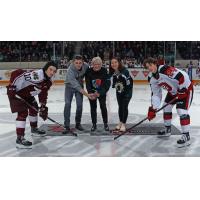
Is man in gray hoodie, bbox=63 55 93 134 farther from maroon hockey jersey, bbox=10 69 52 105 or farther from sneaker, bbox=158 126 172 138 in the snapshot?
sneaker, bbox=158 126 172 138

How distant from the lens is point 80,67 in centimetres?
403

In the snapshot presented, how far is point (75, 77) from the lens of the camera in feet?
13.3

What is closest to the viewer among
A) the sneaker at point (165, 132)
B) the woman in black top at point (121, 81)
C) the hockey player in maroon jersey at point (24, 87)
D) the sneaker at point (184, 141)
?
the hockey player in maroon jersey at point (24, 87)

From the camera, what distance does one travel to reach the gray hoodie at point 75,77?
4.00m

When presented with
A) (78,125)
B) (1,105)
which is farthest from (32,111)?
(1,105)

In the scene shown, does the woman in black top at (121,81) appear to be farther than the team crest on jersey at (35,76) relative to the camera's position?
Yes

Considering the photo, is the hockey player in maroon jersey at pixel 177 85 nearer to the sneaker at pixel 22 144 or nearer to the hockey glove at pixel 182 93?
the hockey glove at pixel 182 93

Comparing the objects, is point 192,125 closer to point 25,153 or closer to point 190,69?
point 25,153

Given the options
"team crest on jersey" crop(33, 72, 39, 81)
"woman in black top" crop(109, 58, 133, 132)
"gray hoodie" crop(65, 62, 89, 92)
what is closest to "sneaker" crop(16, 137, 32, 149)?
"team crest on jersey" crop(33, 72, 39, 81)

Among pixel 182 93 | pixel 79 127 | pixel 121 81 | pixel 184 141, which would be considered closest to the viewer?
pixel 182 93

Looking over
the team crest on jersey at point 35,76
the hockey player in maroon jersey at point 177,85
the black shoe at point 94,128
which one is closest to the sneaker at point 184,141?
the hockey player in maroon jersey at point 177,85

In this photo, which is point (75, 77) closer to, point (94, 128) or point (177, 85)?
point (94, 128)

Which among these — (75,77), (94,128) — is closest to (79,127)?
(94,128)

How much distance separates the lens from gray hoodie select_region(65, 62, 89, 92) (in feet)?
13.1
